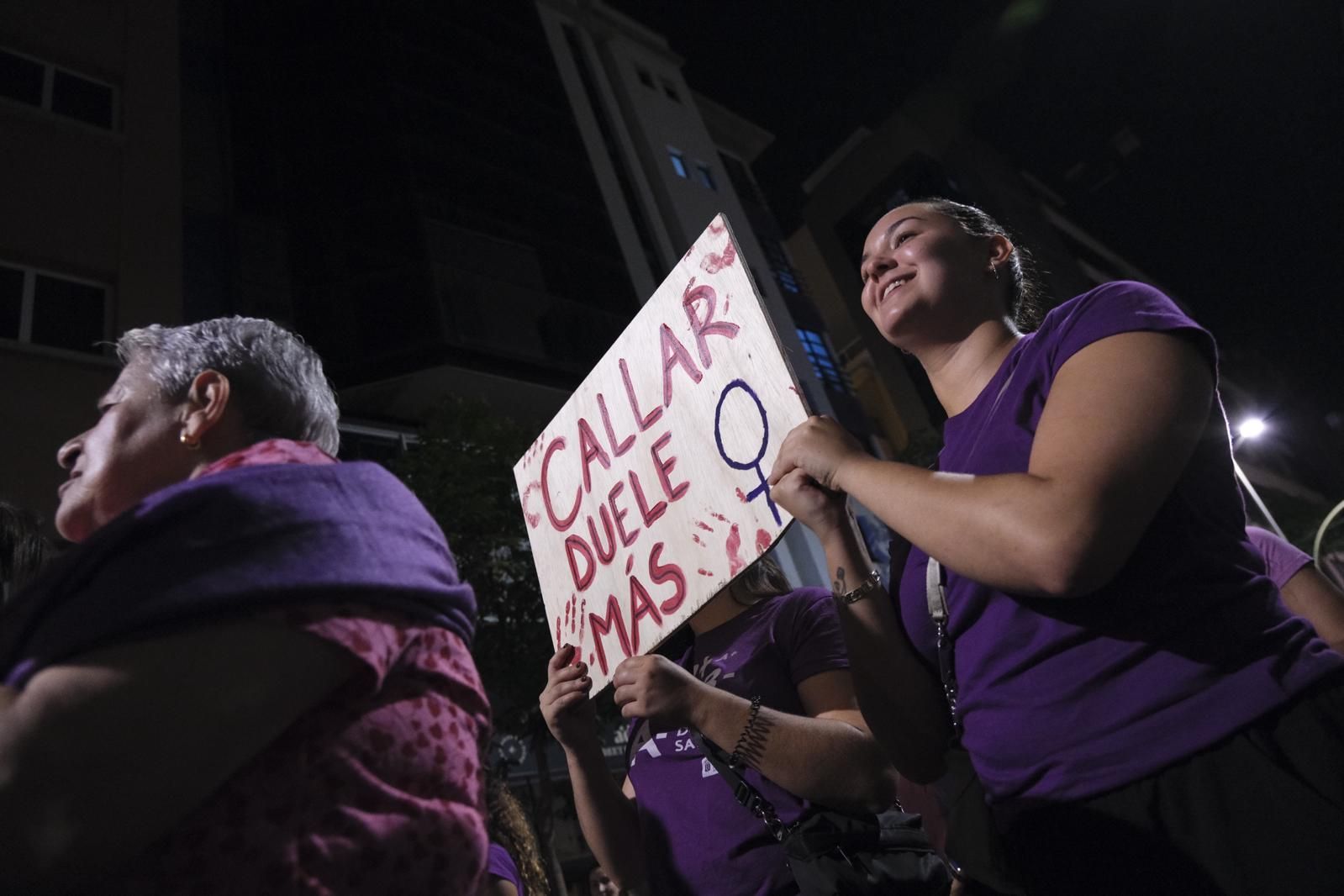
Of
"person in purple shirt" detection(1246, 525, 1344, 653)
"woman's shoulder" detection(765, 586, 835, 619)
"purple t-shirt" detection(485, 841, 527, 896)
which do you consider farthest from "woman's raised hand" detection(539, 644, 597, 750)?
"person in purple shirt" detection(1246, 525, 1344, 653)

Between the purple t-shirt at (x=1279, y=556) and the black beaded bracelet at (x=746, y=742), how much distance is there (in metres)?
1.57

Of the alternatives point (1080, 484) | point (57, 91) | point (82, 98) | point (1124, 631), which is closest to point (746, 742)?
point (1124, 631)

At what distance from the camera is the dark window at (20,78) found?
10.2m

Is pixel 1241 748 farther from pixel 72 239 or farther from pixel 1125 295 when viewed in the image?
pixel 72 239

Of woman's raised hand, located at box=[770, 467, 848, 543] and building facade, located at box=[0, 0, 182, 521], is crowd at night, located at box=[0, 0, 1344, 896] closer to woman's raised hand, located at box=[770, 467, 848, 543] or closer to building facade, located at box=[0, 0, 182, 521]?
woman's raised hand, located at box=[770, 467, 848, 543]

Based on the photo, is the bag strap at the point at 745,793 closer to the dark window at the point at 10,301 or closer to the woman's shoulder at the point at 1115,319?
the woman's shoulder at the point at 1115,319

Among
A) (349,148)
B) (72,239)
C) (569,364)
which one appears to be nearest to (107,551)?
(72,239)

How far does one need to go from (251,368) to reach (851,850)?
1.55m

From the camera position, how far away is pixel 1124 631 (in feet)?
3.59

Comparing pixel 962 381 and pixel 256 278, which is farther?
pixel 256 278

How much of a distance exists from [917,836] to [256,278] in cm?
1701

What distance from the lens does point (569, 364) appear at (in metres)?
18.8

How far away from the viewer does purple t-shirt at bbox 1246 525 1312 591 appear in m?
2.31

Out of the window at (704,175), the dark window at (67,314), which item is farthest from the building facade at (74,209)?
the window at (704,175)
